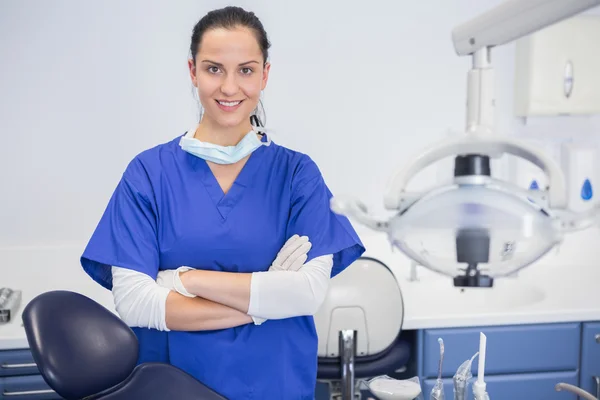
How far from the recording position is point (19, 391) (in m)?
1.95

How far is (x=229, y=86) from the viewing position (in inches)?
54.9

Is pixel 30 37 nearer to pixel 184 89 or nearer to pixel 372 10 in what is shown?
pixel 184 89

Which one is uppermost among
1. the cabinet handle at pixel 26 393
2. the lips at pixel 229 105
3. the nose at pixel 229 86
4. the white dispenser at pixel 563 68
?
the white dispenser at pixel 563 68

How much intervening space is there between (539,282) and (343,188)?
2.64 feet

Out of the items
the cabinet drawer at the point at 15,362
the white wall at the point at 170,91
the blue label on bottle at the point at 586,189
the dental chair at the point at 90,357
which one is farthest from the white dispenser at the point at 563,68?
the cabinet drawer at the point at 15,362

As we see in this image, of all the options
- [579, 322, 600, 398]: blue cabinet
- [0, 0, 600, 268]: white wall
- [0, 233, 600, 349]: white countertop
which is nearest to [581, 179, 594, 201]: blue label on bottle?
[0, 233, 600, 349]: white countertop

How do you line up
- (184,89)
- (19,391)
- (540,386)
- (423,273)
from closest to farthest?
(19,391)
(540,386)
(184,89)
(423,273)

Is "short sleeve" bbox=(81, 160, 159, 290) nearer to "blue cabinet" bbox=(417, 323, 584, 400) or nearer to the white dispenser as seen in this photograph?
"blue cabinet" bbox=(417, 323, 584, 400)

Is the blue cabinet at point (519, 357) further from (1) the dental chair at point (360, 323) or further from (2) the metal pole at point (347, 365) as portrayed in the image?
(2) the metal pole at point (347, 365)

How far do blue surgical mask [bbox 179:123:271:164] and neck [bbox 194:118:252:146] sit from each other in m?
0.01

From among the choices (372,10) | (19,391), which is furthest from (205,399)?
(372,10)

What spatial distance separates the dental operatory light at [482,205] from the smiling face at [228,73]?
0.87 meters

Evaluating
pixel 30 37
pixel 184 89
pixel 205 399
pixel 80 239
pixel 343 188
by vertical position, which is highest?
pixel 30 37

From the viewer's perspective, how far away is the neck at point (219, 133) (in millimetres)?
1509
